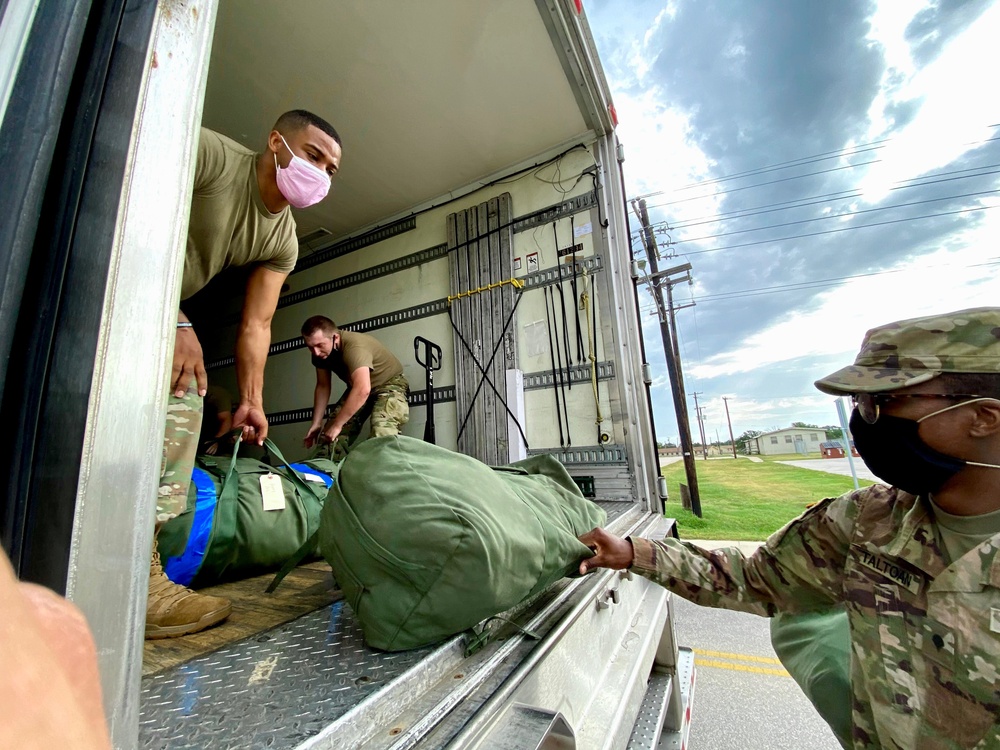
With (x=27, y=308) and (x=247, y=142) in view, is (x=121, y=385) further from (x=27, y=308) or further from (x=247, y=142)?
(x=247, y=142)

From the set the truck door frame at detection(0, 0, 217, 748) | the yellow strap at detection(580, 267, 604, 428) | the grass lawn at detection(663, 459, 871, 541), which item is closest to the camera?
the truck door frame at detection(0, 0, 217, 748)

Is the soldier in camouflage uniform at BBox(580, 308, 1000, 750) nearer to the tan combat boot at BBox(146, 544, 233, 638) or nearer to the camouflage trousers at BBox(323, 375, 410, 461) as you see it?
the tan combat boot at BBox(146, 544, 233, 638)

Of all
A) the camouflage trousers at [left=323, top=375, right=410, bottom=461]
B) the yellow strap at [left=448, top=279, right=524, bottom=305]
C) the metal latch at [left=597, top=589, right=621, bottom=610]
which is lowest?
the metal latch at [left=597, top=589, right=621, bottom=610]

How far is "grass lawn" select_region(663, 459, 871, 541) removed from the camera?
11062 millimetres

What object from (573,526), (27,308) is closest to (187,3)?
(27,308)

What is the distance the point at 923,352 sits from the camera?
110 cm

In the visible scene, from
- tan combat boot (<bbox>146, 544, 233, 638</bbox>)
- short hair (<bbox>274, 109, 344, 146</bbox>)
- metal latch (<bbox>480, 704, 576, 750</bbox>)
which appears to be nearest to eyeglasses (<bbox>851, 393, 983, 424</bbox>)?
metal latch (<bbox>480, 704, 576, 750</bbox>)

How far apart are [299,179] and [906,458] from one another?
2015mm

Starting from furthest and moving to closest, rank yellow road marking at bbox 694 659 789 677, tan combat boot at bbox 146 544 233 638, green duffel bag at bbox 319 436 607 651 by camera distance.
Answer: yellow road marking at bbox 694 659 789 677 → tan combat boot at bbox 146 544 233 638 → green duffel bag at bbox 319 436 607 651

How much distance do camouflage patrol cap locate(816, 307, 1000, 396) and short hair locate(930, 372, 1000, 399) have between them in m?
0.01

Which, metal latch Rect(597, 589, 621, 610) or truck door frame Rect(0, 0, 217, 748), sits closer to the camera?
truck door frame Rect(0, 0, 217, 748)

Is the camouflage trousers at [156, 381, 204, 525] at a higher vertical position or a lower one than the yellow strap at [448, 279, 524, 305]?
lower

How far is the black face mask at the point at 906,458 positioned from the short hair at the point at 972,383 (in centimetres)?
11

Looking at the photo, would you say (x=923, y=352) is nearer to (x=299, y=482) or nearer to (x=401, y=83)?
(x=299, y=482)
